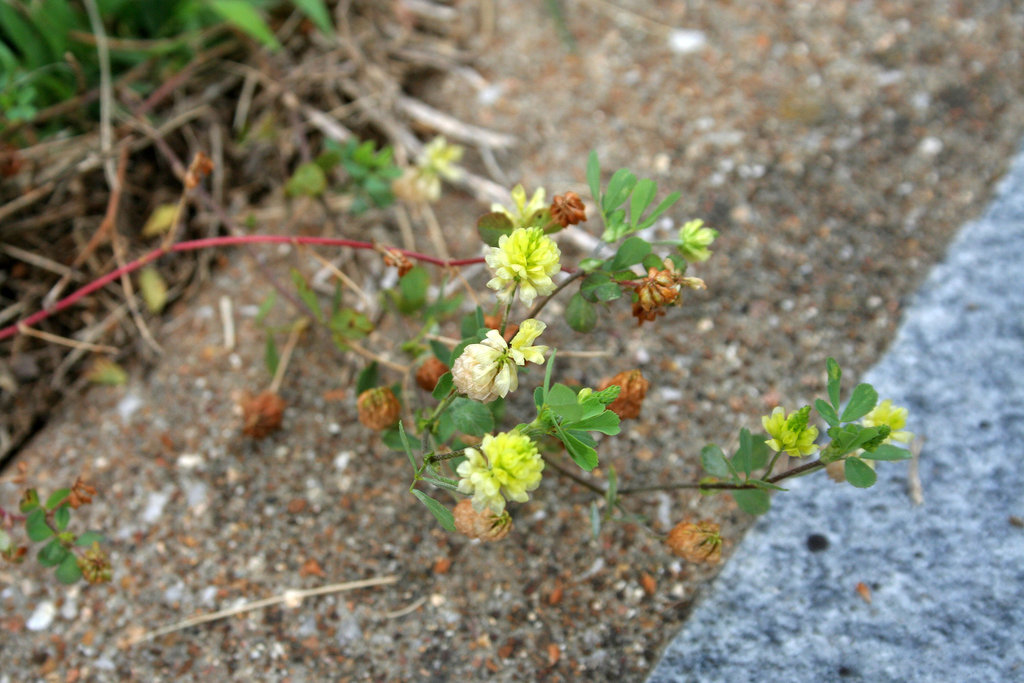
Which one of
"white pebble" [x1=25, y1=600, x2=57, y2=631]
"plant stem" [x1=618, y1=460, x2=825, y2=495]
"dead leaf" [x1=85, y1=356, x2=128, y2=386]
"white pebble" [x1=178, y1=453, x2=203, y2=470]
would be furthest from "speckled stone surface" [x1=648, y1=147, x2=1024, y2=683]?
"dead leaf" [x1=85, y1=356, x2=128, y2=386]

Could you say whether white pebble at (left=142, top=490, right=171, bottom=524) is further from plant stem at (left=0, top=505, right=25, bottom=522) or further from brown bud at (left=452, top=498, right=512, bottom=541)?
brown bud at (left=452, top=498, right=512, bottom=541)

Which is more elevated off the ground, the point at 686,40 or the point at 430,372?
the point at 686,40

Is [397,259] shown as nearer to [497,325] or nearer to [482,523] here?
[497,325]

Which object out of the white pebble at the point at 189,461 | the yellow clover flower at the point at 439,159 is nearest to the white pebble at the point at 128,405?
the white pebble at the point at 189,461

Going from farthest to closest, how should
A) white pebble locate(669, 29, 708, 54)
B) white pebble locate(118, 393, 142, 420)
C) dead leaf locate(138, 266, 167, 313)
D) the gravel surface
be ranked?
white pebble locate(669, 29, 708, 54) → dead leaf locate(138, 266, 167, 313) → white pebble locate(118, 393, 142, 420) → the gravel surface

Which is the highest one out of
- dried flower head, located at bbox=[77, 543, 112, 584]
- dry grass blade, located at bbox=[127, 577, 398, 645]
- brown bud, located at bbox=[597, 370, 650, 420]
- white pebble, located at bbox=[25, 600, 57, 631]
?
brown bud, located at bbox=[597, 370, 650, 420]

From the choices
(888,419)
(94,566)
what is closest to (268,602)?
(94,566)

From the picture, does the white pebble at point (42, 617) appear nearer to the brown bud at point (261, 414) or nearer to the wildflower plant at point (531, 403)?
the wildflower plant at point (531, 403)

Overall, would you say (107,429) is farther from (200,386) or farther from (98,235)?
(98,235)
